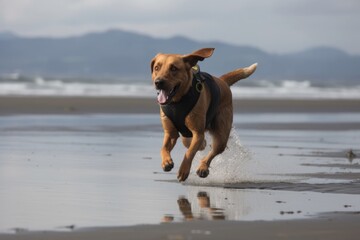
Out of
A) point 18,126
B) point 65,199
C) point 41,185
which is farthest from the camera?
point 18,126

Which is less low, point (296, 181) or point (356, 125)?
point (296, 181)

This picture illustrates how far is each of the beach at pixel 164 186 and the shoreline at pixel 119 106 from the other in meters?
4.59

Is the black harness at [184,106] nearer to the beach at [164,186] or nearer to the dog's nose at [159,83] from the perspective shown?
the dog's nose at [159,83]

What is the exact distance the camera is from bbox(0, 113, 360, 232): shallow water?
7074 millimetres

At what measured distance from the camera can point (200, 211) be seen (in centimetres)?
725

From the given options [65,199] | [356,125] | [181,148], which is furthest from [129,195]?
[356,125]

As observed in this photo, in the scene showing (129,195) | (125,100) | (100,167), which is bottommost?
(125,100)

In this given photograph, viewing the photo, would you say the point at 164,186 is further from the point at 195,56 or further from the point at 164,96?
the point at 195,56

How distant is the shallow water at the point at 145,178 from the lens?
7.07 metres

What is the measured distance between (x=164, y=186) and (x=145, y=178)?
585 millimetres

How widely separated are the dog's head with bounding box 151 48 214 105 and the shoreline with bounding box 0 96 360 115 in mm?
12046

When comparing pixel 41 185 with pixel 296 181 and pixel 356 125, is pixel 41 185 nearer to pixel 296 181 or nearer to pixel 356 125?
pixel 296 181

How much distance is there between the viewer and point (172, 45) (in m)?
189

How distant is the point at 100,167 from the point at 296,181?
2067 mm
